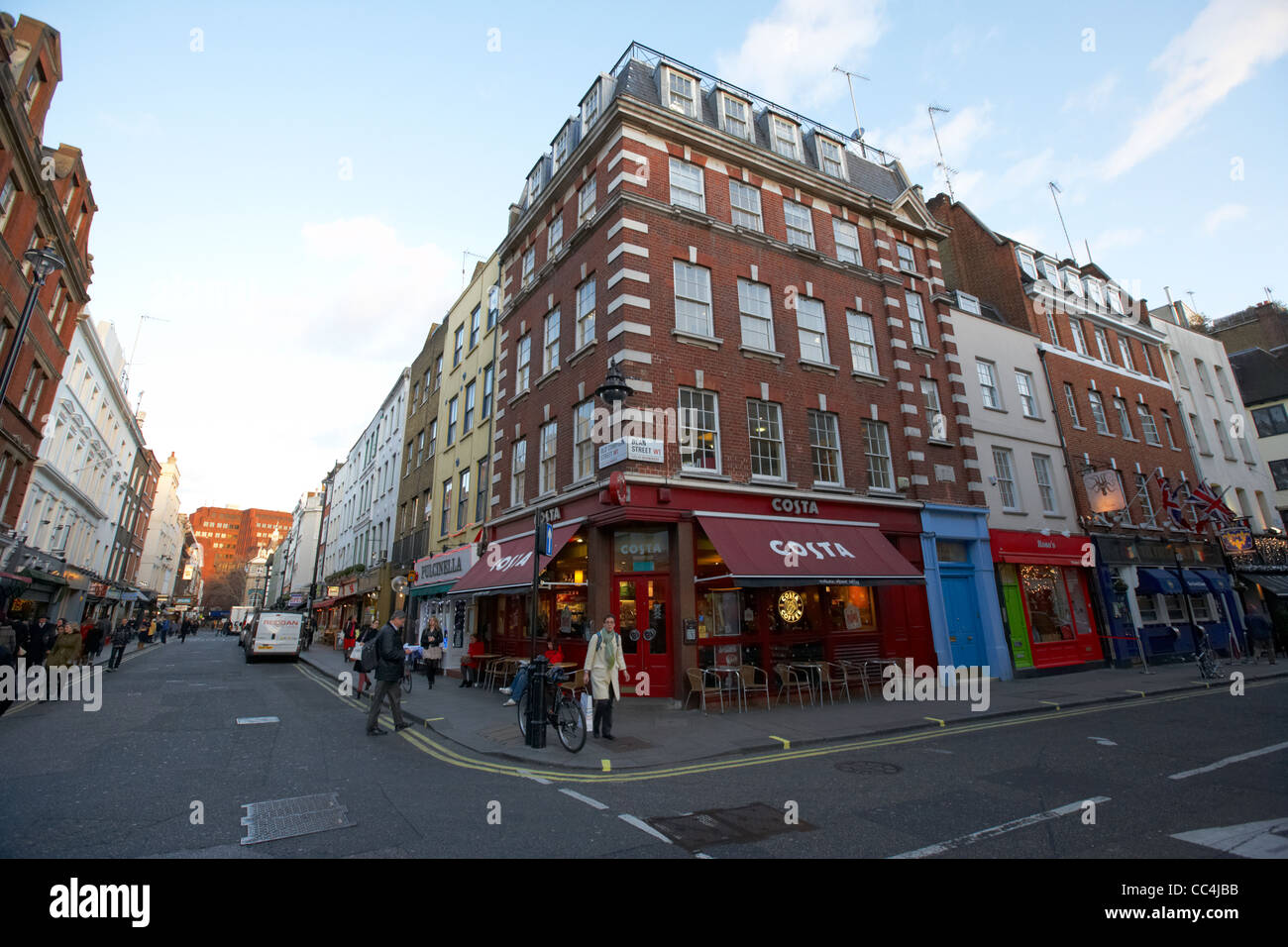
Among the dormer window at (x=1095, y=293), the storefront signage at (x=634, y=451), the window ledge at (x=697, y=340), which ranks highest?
the dormer window at (x=1095, y=293)

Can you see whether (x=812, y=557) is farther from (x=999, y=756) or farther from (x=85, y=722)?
(x=85, y=722)

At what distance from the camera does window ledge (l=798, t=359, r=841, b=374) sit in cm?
1659

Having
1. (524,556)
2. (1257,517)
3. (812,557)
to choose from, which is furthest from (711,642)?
(1257,517)

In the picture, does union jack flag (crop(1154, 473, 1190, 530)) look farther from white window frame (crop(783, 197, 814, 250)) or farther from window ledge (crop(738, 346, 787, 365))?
window ledge (crop(738, 346, 787, 365))

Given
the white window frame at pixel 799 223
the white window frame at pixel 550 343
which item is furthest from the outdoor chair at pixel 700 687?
the white window frame at pixel 799 223

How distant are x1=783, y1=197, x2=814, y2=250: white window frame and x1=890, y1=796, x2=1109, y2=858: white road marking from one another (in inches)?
627

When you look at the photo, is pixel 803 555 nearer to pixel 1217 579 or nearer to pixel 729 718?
pixel 729 718

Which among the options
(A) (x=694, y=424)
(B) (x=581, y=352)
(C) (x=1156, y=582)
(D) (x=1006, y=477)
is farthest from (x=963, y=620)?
(B) (x=581, y=352)

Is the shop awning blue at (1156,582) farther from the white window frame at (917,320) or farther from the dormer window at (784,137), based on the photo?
the dormer window at (784,137)

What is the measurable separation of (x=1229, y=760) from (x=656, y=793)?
7.84m

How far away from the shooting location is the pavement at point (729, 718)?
895 cm

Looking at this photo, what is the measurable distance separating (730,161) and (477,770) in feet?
56.6

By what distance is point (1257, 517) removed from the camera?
28500 millimetres

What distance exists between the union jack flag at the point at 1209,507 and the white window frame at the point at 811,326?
18.0m
